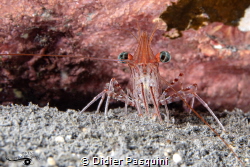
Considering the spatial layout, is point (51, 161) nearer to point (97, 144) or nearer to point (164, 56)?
point (97, 144)

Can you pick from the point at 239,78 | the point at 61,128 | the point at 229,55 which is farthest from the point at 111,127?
the point at 239,78

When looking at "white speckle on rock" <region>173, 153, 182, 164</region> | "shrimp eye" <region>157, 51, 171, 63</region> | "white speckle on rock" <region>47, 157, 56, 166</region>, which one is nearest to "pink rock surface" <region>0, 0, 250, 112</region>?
"shrimp eye" <region>157, 51, 171, 63</region>

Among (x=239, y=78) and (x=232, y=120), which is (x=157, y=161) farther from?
(x=239, y=78)

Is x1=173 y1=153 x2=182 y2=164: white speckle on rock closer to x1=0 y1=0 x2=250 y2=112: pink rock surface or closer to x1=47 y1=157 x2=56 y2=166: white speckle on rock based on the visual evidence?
x1=47 y1=157 x2=56 y2=166: white speckle on rock

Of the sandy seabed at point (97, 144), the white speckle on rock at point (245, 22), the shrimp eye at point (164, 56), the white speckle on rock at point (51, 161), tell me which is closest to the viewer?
the white speckle on rock at point (51, 161)

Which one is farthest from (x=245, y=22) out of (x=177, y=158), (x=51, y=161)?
(x=51, y=161)

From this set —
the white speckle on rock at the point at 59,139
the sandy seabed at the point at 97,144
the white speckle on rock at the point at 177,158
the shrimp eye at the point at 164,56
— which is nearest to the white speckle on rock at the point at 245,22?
the shrimp eye at the point at 164,56

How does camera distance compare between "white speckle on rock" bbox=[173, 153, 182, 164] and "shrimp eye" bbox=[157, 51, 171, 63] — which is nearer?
"white speckle on rock" bbox=[173, 153, 182, 164]

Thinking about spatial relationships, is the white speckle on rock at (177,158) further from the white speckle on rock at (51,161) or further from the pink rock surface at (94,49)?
the pink rock surface at (94,49)
